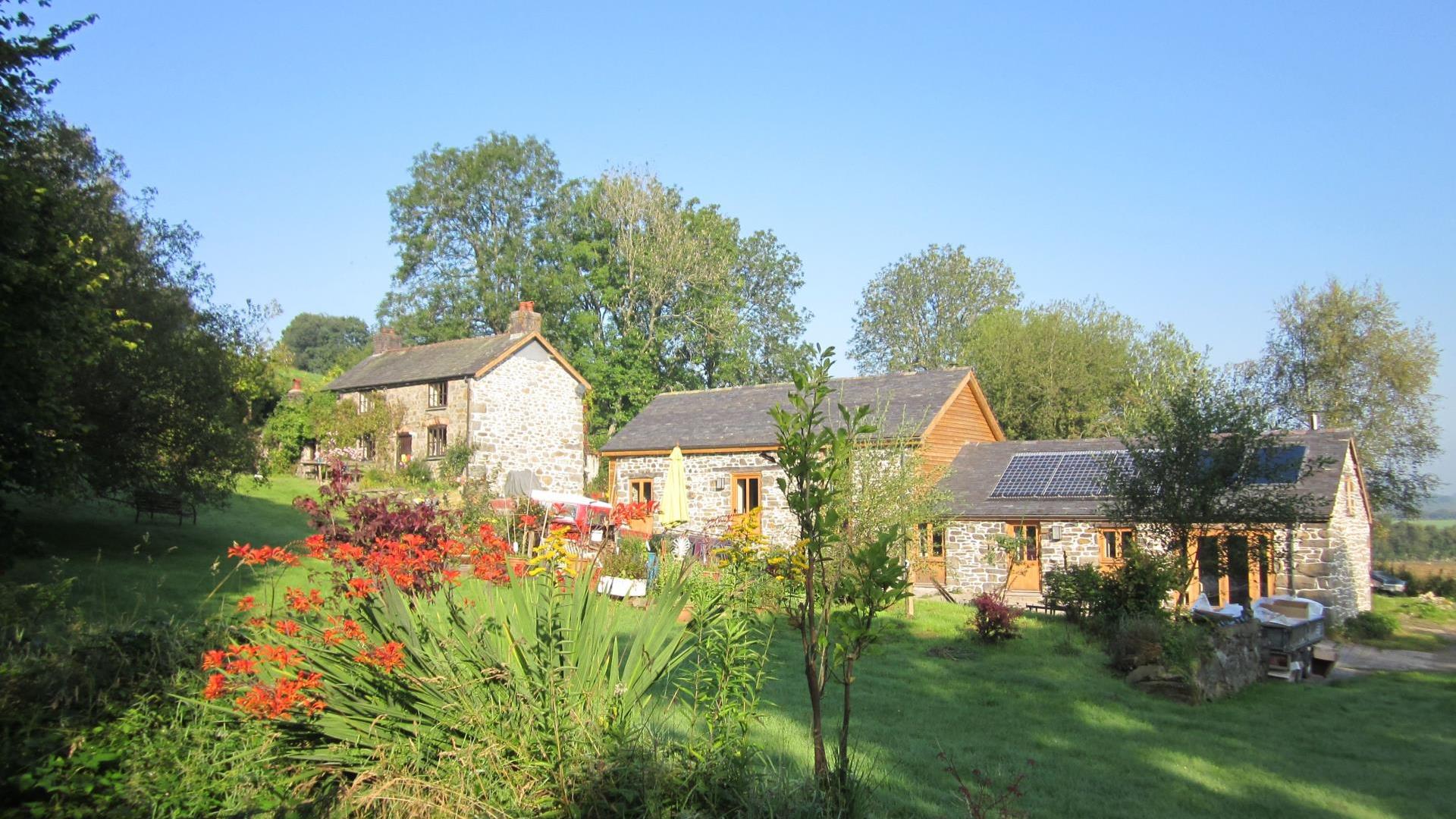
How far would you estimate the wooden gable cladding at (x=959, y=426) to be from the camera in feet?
86.0

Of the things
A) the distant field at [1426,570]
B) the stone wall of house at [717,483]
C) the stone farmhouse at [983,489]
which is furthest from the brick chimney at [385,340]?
the distant field at [1426,570]

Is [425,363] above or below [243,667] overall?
above

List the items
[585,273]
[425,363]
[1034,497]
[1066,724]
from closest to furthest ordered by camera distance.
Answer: [1066,724], [1034,497], [425,363], [585,273]

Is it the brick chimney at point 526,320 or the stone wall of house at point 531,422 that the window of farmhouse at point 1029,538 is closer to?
the stone wall of house at point 531,422

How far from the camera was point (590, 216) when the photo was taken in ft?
153

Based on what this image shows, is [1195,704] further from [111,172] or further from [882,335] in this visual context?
[882,335]

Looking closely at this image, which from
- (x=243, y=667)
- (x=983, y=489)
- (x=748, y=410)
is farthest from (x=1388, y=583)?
(x=243, y=667)

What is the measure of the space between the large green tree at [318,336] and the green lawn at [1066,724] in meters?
73.3

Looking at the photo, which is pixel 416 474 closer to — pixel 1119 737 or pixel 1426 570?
pixel 1119 737

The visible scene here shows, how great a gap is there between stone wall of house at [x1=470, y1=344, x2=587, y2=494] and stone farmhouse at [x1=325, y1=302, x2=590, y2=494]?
3 cm

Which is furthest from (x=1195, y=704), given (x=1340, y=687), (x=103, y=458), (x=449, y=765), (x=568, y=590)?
(x=103, y=458)

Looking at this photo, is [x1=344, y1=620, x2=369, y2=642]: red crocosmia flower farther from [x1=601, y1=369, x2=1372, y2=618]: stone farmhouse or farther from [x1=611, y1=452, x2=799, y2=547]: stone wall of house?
[x1=611, y1=452, x2=799, y2=547]: stone wall of house

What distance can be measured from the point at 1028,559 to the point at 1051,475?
248 centimetres

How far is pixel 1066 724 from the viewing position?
1019 centimetres
